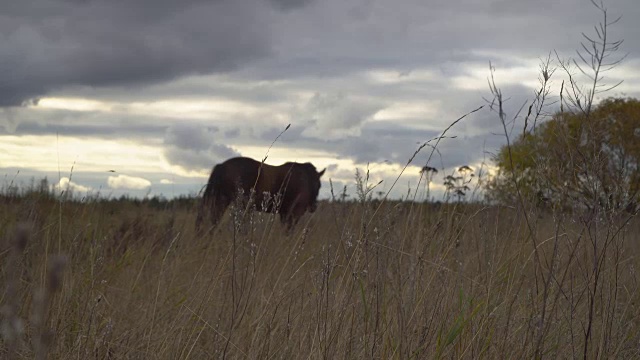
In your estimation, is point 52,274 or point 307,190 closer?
point 52,274

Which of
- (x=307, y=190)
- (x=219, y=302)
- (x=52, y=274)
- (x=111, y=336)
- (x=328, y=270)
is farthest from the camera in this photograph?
(x=307, y=190)

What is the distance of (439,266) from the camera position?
3.37 metres

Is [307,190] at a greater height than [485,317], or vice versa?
[307,190]

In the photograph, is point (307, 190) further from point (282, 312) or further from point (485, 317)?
point (485, 317)

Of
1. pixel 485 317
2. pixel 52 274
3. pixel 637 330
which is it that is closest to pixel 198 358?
pixel 485 317

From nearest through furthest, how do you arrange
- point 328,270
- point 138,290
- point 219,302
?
point 328,270
point 219,302
point 138,290

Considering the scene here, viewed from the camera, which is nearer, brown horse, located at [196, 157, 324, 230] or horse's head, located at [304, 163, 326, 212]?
brown horse, located at [196, 157, 324, 230]

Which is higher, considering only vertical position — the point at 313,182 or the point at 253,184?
the point at 313,182

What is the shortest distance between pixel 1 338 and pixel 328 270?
6.07ft

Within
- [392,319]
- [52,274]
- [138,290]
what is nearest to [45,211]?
[138,290]

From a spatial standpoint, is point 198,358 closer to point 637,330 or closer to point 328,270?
point 328,270

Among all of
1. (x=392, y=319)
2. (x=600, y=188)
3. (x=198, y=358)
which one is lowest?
(x=198, y=358)

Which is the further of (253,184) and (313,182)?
(313,182)

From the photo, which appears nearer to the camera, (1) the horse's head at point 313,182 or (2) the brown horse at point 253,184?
(2) the brown horse at point 253,184
